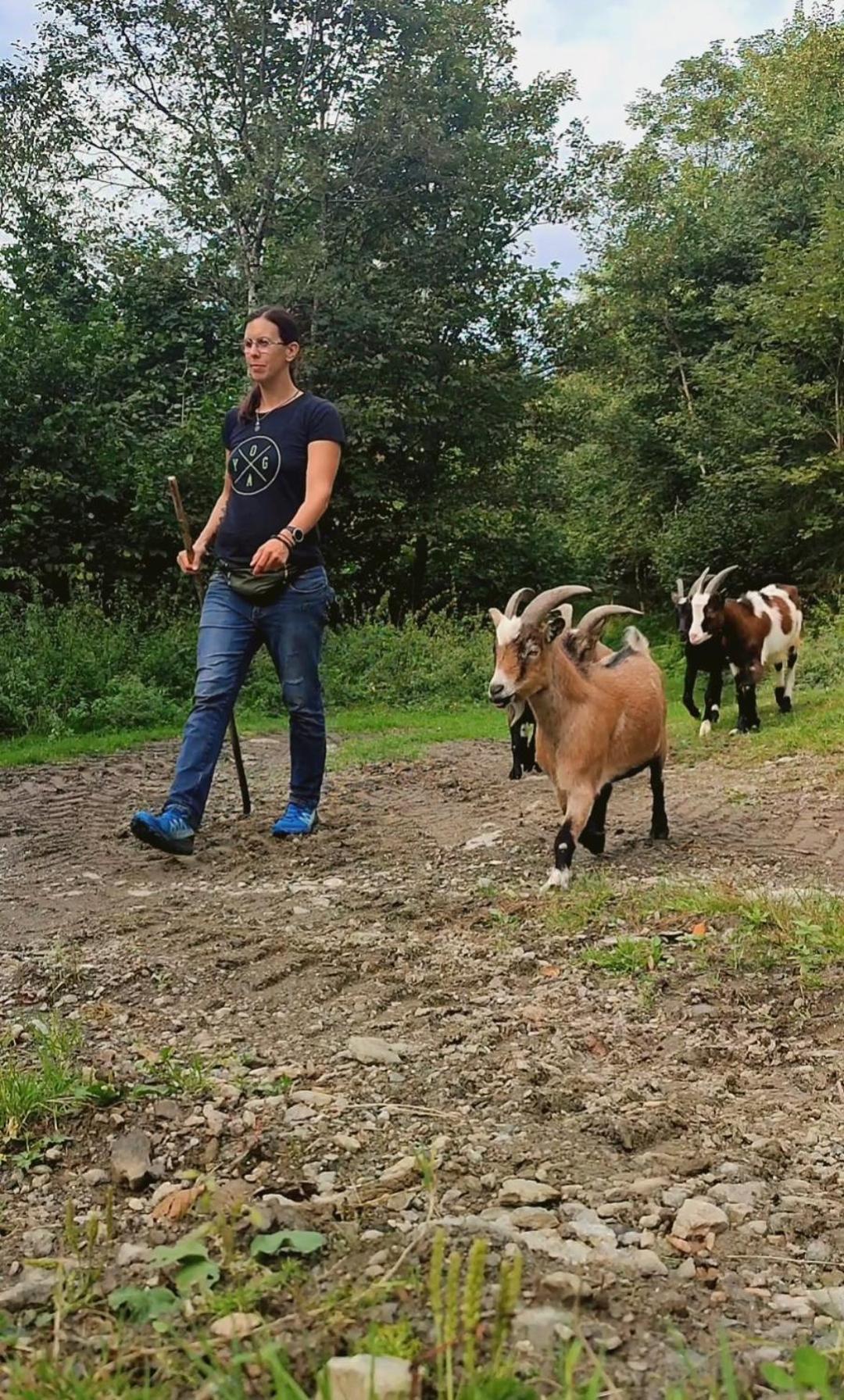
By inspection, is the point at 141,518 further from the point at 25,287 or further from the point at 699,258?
the point at 699,258

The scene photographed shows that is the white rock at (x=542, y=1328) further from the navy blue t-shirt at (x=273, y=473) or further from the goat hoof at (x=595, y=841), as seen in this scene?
the navy blue t-shirt at (x=273, y=473)

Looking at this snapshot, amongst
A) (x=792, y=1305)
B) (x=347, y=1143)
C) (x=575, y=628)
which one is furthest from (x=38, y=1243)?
(x=575, y=628)

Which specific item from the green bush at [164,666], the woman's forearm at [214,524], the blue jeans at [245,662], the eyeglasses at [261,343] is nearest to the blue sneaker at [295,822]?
the blue jeans at [245,662]

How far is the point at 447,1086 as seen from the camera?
3.07m

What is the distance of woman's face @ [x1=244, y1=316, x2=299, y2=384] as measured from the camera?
5996mm

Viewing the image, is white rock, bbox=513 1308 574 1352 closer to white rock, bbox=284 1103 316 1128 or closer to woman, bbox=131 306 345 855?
white rock, bbox=284 1103 316 1128

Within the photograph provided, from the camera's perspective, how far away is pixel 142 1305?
6.14ft

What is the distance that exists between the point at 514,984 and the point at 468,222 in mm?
20352

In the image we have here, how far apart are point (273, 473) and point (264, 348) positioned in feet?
2.11

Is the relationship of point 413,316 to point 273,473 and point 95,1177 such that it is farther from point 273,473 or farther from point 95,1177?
point 95,1177

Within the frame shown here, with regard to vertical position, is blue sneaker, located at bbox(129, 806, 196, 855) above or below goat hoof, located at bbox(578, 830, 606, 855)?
above

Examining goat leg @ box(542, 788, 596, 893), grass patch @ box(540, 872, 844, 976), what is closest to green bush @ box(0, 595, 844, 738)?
goat leg @ box(542, 788, 596, 893)

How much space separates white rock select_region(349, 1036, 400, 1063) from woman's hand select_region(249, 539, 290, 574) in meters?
3.02

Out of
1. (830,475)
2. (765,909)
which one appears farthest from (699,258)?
(765,909)
